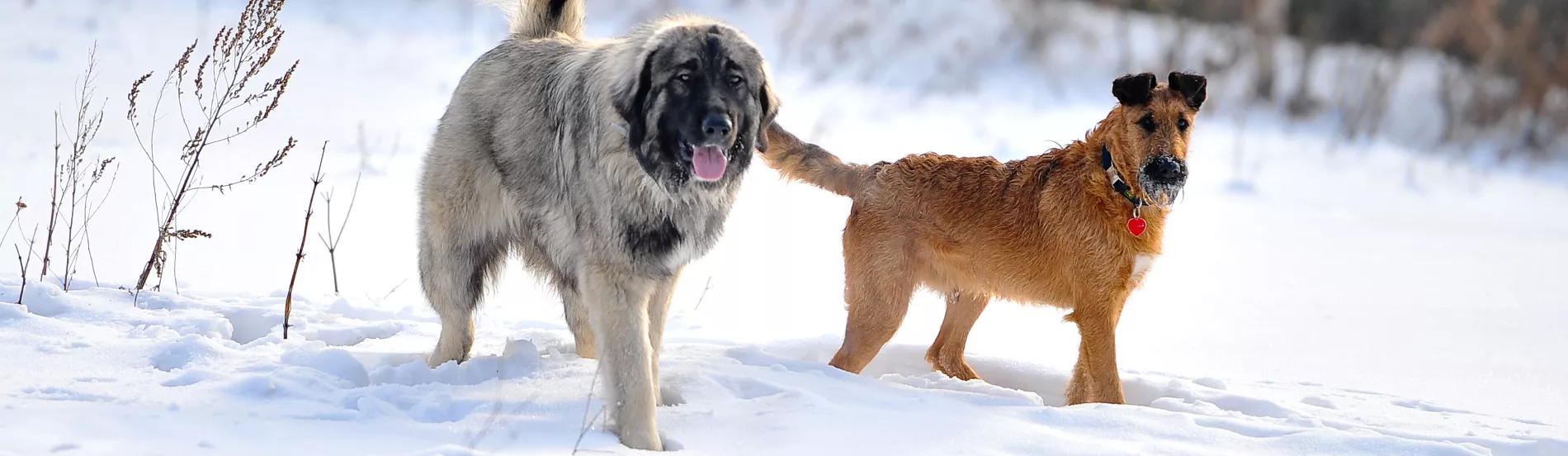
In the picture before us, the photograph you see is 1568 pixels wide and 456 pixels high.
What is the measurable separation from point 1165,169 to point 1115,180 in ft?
0.86

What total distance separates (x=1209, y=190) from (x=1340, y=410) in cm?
734

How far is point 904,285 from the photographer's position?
17.3ft

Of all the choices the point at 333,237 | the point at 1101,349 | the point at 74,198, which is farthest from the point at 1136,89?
the point at 74,198

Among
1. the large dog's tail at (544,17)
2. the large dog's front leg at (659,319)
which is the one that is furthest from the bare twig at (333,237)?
the large dog's front leg at (659,319)

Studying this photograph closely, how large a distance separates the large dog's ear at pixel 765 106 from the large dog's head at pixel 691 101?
0.06 meters

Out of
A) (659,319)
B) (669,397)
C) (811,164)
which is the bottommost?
(669,397)

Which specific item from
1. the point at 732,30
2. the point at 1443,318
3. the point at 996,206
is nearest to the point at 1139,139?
the point at 996,206

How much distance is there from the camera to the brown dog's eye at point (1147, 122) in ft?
16.2

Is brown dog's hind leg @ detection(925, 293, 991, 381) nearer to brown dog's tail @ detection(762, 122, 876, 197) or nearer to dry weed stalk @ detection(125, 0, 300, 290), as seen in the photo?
brown dog's tail @ detection(762, 122, 876, 197)

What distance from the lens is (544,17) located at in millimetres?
5332

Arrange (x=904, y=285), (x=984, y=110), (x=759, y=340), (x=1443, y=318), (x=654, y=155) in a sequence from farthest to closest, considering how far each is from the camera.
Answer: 1. (x=984, y=110)
2. (x=1443, y=318)
3. (x=759, y=340)
4. (x=904, y=285)
5. (x=654, y=155)

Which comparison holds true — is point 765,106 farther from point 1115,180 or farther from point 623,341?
point 1115,180

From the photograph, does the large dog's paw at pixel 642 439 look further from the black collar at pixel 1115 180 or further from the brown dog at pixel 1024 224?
the black collar at pixel 1115 180

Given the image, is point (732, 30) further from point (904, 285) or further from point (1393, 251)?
point (1393, 251)
